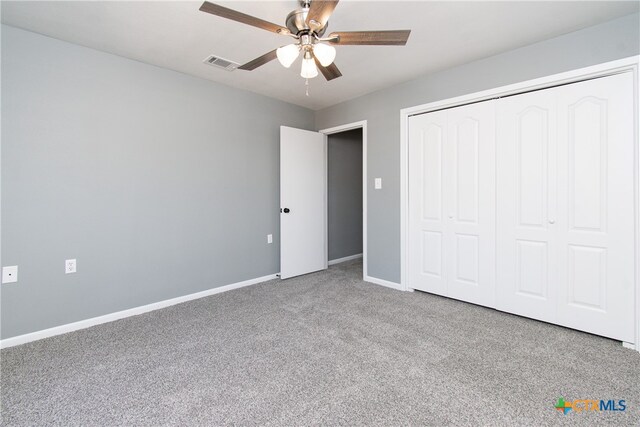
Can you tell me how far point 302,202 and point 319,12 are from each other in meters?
2.77

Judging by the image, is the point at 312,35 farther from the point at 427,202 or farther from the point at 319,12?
the point at 427,202

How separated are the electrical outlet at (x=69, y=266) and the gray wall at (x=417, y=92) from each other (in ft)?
9.70

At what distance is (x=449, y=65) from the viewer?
2938 mm

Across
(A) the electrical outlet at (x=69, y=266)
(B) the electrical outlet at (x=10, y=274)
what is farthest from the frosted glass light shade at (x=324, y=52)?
(B) the electrical outlet at (x=10, y=274)

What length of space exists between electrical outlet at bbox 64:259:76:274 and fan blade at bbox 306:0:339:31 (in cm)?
260

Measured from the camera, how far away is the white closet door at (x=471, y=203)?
2848mm

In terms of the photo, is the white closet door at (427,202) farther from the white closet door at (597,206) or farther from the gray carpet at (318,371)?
the white closet door at (597,206)

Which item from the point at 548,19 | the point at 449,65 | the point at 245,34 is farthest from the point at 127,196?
the point at 548,19

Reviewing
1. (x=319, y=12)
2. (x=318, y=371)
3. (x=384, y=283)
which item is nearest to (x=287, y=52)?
(x=319, y=12)

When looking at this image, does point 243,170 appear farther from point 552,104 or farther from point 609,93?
point 609,93

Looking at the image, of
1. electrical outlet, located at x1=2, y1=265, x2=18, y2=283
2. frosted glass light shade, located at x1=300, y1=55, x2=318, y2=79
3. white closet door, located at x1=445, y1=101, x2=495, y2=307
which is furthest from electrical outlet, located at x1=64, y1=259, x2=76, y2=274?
white closet door, located at x1=445, y1=101, x2=495, y2=307

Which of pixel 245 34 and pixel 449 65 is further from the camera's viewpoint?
pixel 449 65

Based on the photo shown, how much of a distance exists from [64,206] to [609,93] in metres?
4.29

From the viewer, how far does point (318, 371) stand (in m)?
1.90
